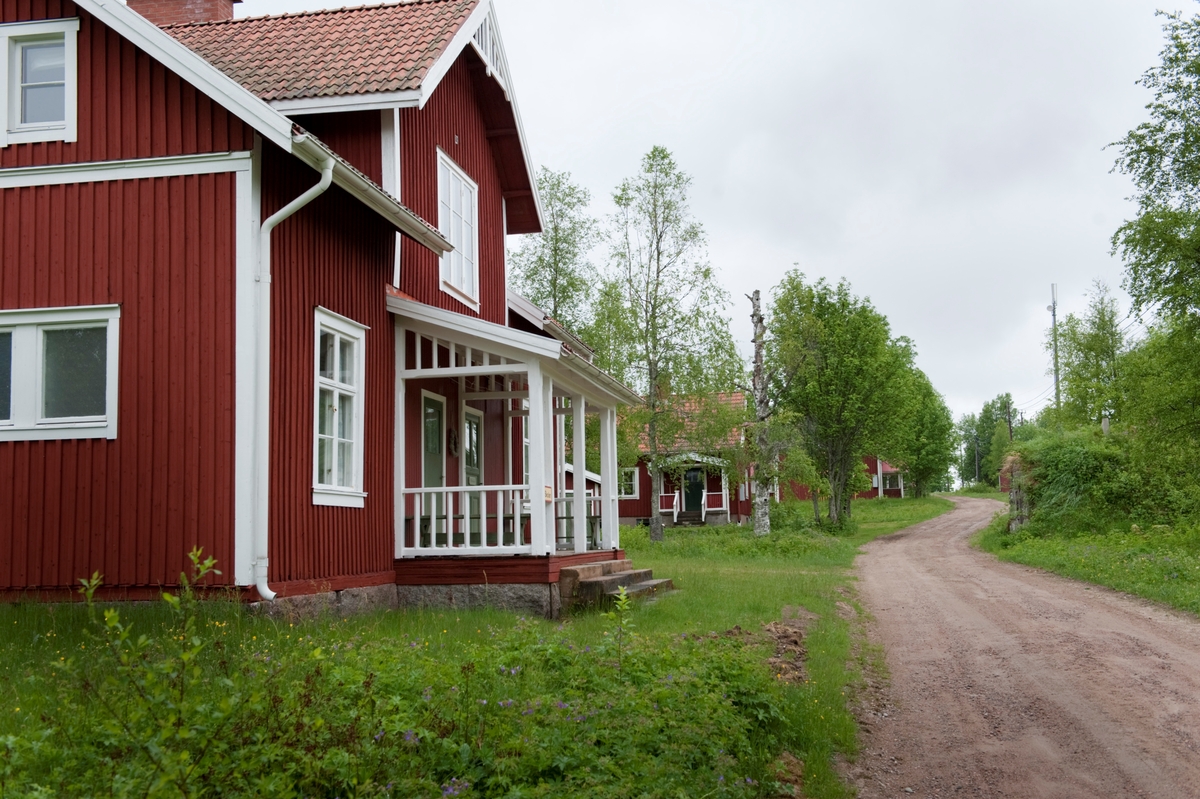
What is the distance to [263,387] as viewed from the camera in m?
9.58

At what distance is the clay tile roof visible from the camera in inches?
461

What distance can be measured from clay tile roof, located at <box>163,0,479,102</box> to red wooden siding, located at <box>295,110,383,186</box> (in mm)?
723

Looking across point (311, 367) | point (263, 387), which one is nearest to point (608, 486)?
point (311, 367)

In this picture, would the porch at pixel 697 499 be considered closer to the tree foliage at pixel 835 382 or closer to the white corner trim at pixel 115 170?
the tree foliage at pixel 835 382

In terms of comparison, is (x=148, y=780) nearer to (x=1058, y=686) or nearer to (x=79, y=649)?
(x=79, y=649)

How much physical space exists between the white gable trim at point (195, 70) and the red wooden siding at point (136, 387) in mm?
766

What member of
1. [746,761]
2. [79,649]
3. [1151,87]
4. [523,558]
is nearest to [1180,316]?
[1151,87]

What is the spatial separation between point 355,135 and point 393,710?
8.92 m

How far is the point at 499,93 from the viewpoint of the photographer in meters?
16.0

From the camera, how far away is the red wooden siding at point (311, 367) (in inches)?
A: 390

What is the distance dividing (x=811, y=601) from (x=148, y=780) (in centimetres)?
1204

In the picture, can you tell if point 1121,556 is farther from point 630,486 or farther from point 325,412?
point 630,486

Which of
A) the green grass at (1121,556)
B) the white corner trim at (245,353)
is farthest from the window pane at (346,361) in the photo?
the green grass at (1121,556)

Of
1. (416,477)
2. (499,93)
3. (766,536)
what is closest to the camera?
(416,477)
